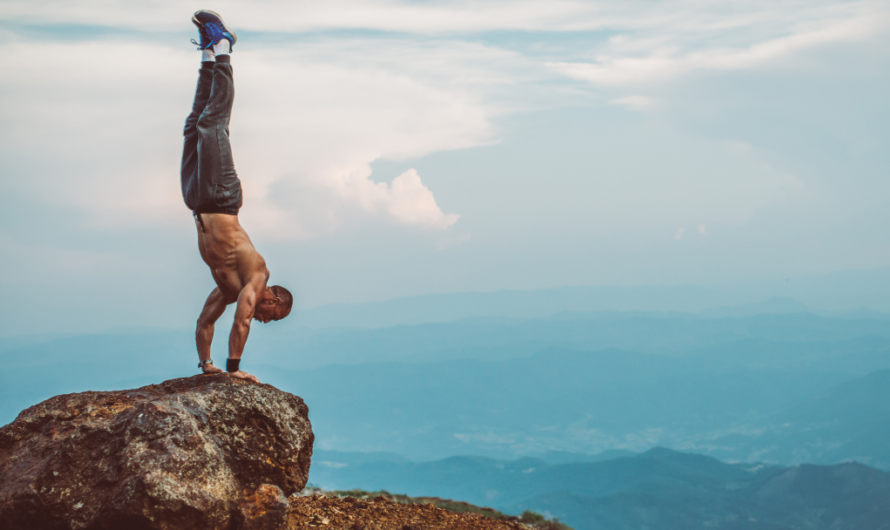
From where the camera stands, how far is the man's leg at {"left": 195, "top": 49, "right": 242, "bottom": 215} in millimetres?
10047

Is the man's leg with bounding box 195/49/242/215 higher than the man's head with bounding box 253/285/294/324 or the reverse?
higher

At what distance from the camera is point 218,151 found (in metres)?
10.1

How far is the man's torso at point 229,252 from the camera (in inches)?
397

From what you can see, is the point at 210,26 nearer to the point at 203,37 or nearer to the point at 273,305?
the point at 203,37

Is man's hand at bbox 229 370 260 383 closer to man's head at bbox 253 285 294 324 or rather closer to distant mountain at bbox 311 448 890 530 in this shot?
man's head at bbox 253 285 294 324

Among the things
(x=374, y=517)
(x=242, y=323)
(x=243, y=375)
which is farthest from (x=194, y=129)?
(x=374, y=517)

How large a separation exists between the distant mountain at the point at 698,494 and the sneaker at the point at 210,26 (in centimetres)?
7421

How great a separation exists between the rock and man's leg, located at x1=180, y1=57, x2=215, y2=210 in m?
3.08

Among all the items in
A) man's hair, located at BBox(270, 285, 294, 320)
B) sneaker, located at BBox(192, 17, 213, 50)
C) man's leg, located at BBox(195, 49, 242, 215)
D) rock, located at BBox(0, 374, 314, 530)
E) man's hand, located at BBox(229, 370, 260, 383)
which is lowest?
rock, located at BBox(0, 374, 314, 530)

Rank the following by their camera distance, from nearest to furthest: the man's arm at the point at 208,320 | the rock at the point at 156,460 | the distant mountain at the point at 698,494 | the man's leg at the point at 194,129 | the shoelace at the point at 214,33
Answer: the rock at the point at 156,460
the shoelace at the point at 214,33
the man's leg at the point at 194,129
the man's arm at the point at 208,320
the distant mountain at the point at 698,494

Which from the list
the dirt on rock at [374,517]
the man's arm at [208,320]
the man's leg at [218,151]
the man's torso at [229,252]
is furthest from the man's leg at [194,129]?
the dirt on rock at [374,517]

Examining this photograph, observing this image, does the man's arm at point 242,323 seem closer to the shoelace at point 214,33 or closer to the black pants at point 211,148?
the black pants at point 211,148

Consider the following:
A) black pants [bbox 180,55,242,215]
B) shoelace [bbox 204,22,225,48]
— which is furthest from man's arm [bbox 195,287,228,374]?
shoelace [bbox 204,22,225,48]

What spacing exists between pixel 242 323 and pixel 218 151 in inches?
96.4
